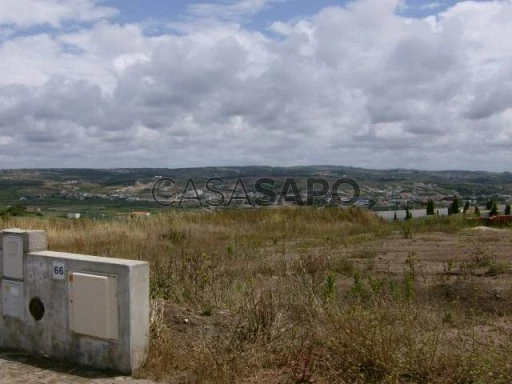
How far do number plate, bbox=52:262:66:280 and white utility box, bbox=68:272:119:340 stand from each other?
0.12 metres

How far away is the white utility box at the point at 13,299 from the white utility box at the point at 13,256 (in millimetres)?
90

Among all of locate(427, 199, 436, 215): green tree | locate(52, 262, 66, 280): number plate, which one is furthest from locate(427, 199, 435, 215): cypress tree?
locate(52, 262, 66, 280): number plate

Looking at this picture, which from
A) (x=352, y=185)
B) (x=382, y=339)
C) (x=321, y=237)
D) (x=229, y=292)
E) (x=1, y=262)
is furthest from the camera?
(x=352, y=185)

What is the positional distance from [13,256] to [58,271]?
0.78 metres

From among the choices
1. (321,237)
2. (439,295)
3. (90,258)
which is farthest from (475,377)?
(321,237)

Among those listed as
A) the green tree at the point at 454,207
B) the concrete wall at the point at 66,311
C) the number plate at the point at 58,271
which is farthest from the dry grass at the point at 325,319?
the green tree at the point at 454,207

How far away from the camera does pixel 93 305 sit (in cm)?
581

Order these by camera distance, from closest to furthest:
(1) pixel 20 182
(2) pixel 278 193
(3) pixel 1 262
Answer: (3) pixel 1 262 → (2) pixel 278 193 → (1) pixel 20 182

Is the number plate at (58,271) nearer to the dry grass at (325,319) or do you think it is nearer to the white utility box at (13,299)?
the white utility box at (13,299)

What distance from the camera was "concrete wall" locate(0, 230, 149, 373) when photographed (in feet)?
18.6

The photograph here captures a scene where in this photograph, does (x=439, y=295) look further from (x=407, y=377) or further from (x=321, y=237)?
(x=321, y=237)

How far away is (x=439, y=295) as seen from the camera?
9.36 m

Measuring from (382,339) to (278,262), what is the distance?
21.1 ft

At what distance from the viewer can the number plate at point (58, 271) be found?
6168mm
